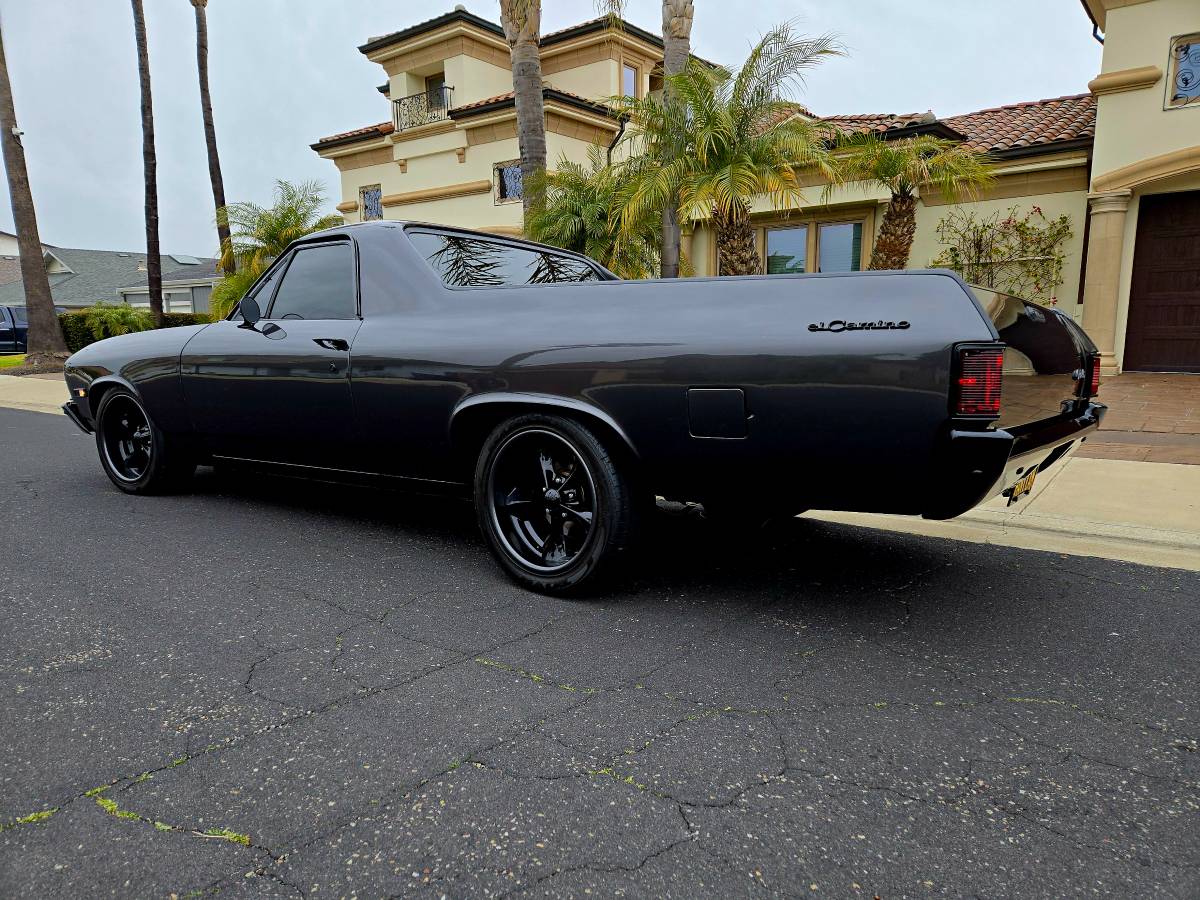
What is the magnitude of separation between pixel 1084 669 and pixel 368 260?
3.53 m

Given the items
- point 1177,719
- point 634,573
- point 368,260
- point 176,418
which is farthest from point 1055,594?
point 176,418

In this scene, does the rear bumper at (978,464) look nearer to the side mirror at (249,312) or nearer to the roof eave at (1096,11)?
the side mirror at (249,312)

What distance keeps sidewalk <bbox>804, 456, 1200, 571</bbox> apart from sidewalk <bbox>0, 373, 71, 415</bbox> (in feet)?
39.3

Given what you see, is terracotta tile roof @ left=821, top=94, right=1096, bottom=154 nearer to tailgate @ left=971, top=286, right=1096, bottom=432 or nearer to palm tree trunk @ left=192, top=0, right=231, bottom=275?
tailgate @ left=971, top=286, right=1096, bottom=432

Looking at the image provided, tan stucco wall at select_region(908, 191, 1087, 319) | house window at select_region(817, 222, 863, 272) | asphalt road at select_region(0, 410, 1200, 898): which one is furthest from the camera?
house window at select_region(817, 222, 863, 272)

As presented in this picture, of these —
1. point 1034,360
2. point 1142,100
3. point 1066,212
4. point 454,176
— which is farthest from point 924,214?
point 1034,360

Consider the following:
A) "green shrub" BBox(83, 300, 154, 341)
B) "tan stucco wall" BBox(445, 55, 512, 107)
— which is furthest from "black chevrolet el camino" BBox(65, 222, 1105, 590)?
"tan stucco wall" BBox(445, 55, 512, 107)

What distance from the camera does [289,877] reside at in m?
1.74

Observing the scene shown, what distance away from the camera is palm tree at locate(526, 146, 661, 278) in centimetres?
1196

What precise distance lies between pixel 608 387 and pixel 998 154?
44.5 ft

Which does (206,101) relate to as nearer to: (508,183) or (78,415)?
(508,183)

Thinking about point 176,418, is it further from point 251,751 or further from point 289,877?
point 289,877

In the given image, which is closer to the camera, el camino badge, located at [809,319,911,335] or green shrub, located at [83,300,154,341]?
el camino badge, located at [809,319,911,335]

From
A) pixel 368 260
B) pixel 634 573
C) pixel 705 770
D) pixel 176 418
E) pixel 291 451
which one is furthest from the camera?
pixel 176 418
